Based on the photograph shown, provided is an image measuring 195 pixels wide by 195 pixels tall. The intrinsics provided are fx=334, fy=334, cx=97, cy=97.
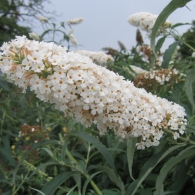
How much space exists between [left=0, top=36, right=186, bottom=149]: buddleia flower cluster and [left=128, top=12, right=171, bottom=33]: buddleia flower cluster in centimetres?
152

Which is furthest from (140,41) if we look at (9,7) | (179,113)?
(9,7)

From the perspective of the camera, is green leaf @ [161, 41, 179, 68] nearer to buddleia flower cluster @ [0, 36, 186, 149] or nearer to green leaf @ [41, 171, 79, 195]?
buddleia flower cluster @ [0, 36, 186, 149]

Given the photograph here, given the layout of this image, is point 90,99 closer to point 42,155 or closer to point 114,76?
point 114,76

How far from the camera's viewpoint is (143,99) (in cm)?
120

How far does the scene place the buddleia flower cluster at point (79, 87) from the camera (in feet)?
3.43

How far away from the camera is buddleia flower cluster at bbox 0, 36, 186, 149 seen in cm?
105

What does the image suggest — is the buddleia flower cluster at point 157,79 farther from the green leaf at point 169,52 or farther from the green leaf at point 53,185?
the green leaf at point 53,185

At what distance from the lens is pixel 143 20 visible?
8.77 feet

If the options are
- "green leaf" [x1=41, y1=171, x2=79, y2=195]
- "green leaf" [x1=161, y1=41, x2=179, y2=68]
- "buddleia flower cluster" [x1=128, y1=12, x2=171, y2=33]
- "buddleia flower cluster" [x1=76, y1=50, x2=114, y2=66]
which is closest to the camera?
"green leaf" [x1=41, y1=171, x2=79, y2=195]

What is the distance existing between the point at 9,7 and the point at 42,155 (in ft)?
64.8

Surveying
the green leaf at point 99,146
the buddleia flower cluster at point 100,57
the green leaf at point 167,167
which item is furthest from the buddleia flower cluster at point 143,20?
the green leaf at point 167,167

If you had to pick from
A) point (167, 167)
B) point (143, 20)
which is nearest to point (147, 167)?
point (167, 167)

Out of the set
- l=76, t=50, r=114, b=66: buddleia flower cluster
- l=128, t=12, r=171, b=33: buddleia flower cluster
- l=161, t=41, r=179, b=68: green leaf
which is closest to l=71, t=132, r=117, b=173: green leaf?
l=161, t=41, r=179, b=68: green leaf

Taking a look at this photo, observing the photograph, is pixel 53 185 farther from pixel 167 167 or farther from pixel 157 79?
pixel 157 79
